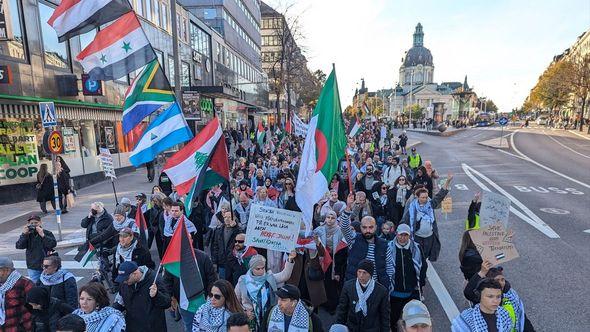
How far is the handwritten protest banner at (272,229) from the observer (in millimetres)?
4250

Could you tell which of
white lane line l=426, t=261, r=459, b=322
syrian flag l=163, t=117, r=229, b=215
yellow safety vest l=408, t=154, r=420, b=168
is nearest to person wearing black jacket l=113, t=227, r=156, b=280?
syrian flag l=163, t=117, r=229, b=215

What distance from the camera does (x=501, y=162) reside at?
75.5ft

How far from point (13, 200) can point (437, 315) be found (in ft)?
47.4

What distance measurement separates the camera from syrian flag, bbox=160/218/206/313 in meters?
3.99

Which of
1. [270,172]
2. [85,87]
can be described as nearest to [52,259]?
[270,172]

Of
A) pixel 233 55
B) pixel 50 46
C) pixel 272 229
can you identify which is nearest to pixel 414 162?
pixel 272 229

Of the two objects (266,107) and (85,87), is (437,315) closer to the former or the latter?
(85,87)

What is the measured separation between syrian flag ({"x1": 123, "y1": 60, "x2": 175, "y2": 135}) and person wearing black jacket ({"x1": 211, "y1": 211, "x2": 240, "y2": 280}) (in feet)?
8.41

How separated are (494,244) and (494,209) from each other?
136 centimetres

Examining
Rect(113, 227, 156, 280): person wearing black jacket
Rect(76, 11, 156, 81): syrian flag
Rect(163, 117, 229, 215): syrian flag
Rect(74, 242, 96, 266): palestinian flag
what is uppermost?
Rect(76, 11, 156, 81): syrian flag

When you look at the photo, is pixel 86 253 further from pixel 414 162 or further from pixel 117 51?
pixel 414 162

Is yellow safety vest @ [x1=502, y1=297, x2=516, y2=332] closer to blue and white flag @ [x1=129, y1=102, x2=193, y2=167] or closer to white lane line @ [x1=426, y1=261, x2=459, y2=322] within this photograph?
white lane line @ [x1=426, y1=261, x2=459, y2=322]

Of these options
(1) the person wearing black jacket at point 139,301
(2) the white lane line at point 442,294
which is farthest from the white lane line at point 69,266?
(2) the white lane line at point 442,294

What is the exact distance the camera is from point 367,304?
3631 mm
